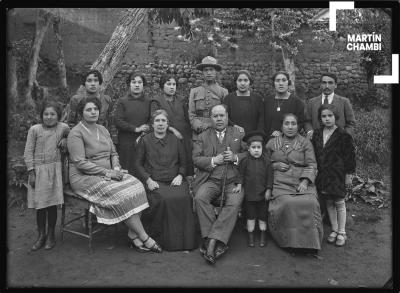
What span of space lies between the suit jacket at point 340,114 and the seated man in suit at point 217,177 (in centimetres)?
99

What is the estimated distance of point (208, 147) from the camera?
4891 millimetres

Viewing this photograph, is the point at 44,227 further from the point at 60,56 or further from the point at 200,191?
the point at 60,56

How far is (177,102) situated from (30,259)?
260cm

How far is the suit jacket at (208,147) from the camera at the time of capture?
482 centimetres

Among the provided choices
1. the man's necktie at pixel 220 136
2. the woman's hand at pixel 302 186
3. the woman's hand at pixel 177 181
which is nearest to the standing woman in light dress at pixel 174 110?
the woman's hand at pixel 177 181

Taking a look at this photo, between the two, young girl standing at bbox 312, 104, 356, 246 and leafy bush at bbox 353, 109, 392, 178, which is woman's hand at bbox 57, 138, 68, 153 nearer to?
young girl standing at bbox 312, 104, 356, 246

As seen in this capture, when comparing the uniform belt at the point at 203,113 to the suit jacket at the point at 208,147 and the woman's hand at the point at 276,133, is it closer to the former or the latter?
the suit jacket at the point at 208,147

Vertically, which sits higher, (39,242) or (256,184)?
(256,184)

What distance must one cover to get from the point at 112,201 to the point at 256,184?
165 cm

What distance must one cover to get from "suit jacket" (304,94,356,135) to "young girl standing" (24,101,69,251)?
3.07 m

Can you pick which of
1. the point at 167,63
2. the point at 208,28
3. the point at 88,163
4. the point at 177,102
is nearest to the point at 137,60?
the point at 167,63

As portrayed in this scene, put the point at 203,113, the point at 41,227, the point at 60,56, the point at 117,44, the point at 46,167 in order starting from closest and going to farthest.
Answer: the point at 46,167
the point at 41,227
the point at 203,113
the point at 117,44
the point at 60,56

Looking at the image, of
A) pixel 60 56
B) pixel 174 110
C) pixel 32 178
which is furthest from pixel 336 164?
pixel 60 56

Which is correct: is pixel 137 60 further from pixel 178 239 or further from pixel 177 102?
pixel 178 239
